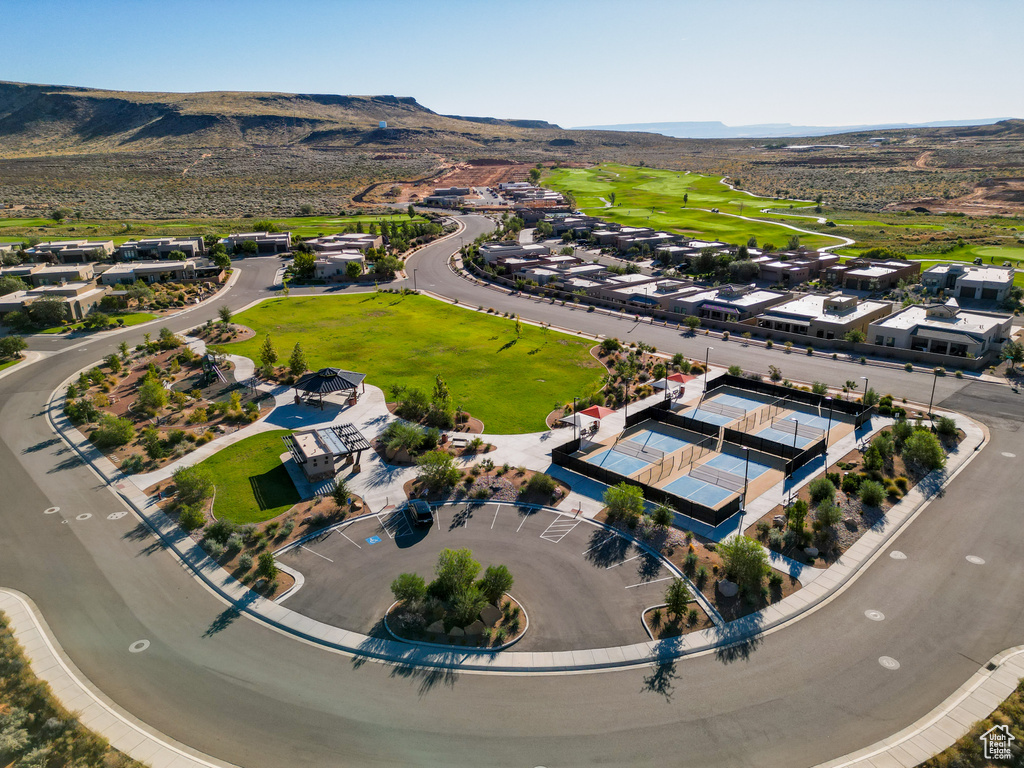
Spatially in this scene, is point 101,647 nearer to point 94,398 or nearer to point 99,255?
point 94,398

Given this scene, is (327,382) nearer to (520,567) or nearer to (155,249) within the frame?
(520,567)

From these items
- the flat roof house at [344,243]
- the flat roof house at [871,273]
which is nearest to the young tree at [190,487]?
the flat roof house at [344,243]

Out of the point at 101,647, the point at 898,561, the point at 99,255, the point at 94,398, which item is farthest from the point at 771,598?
the point at 99,255

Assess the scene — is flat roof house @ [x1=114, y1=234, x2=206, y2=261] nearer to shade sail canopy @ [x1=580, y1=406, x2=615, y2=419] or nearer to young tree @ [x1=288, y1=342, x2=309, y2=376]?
young tree @ [x1=288, y1=342, x2=309, y2=376]

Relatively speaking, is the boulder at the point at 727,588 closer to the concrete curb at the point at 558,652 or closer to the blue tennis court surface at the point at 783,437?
the concrete curb at the point at 558,652

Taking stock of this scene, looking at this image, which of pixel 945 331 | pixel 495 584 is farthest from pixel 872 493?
pixel 945 331

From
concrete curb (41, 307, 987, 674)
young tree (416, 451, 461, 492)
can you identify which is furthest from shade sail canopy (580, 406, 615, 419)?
young tree (416, 451, 461, 492)
